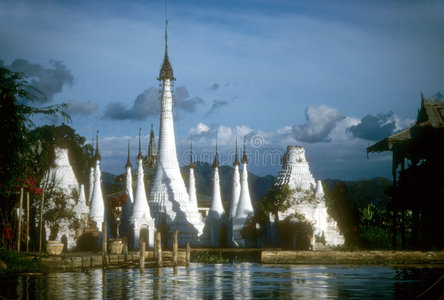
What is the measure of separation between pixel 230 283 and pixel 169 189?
21.6 metres

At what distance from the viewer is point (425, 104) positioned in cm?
3059

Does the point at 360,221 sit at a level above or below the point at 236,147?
below

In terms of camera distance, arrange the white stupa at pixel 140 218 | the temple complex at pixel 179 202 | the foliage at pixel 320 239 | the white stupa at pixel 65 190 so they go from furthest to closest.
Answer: the white stupa at pixel 140 218 < the white stupa at pixel 65 190 < the temple complex at pixel 179 202 < the foliage at pixel 320 239

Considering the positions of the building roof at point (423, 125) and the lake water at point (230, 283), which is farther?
the building roof at point (423, 125)

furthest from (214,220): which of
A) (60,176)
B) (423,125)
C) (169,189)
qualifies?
(423,125)

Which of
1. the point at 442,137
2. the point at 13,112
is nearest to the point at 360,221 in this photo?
the point at 442,137

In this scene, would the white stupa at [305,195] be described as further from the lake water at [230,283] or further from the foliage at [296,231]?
the lake water at [230,283]

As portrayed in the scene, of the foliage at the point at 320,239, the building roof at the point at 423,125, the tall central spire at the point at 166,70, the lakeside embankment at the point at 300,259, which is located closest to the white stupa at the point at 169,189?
the tall central spire at the point at 166,70

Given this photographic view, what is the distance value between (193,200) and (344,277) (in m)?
22.5

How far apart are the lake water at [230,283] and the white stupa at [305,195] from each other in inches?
322

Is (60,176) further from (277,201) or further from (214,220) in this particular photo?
(277,201)

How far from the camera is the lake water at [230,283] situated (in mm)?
17453

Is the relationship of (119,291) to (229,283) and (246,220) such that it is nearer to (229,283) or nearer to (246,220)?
(229,283)

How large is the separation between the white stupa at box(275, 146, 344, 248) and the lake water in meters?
8.19
